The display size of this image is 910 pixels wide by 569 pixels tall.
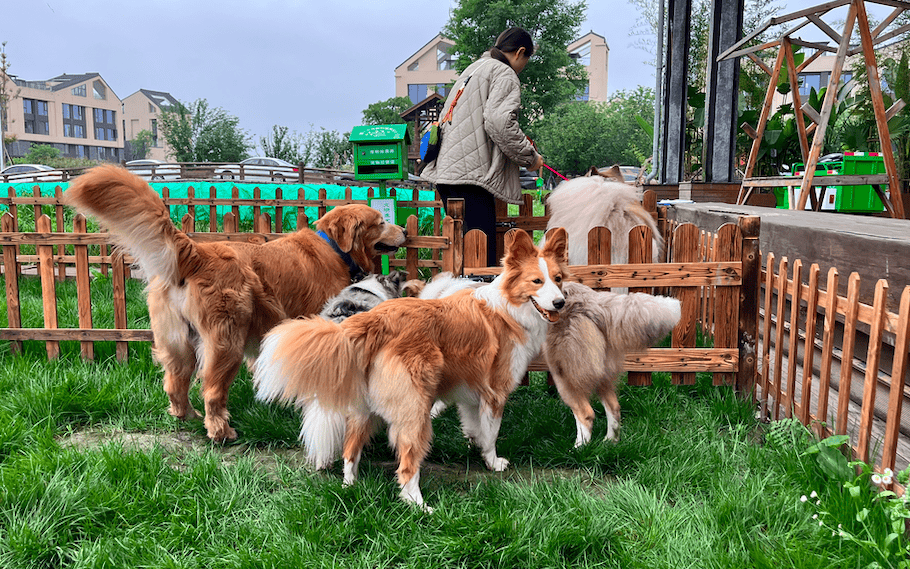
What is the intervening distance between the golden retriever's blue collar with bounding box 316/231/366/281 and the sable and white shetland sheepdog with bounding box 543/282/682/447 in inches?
62.2

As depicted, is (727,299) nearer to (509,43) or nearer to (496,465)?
(496,465)

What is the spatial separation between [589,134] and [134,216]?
151ft

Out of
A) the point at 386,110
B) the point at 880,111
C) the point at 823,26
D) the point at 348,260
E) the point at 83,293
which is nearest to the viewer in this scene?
the point at 348,260

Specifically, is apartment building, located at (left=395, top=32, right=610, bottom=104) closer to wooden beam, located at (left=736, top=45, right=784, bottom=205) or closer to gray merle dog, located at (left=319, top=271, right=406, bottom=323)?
wooden beam, located at (left=736, top=45, right=784, bottom=205)

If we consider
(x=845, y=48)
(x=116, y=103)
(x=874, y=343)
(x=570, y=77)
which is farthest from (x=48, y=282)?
(x=116, y=103)

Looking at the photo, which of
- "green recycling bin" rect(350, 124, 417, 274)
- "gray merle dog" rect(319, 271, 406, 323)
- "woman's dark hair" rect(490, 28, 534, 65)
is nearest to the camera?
"gray merle dog" rect(319, 271, 406, 323)

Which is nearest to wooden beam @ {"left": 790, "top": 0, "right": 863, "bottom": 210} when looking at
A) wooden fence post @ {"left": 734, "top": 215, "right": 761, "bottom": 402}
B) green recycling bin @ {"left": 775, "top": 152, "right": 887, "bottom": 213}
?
wooden fence post @ {"left": 734, "top": 215, "right": 761, "bottom": 402}

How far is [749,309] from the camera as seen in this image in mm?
4035

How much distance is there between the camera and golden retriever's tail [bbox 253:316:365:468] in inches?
100

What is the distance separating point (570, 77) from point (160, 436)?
45275 mm

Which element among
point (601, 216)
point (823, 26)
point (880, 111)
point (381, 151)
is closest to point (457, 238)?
point (601, 216)

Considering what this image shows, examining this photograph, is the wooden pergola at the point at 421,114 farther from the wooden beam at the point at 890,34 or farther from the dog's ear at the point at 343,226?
the dog's ear at the point at 343,226

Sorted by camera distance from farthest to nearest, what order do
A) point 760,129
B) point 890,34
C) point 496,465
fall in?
1. point 760,129
2. point 890,34
3. point 496,465

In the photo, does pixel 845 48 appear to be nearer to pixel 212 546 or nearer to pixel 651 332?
pixel 651 332
